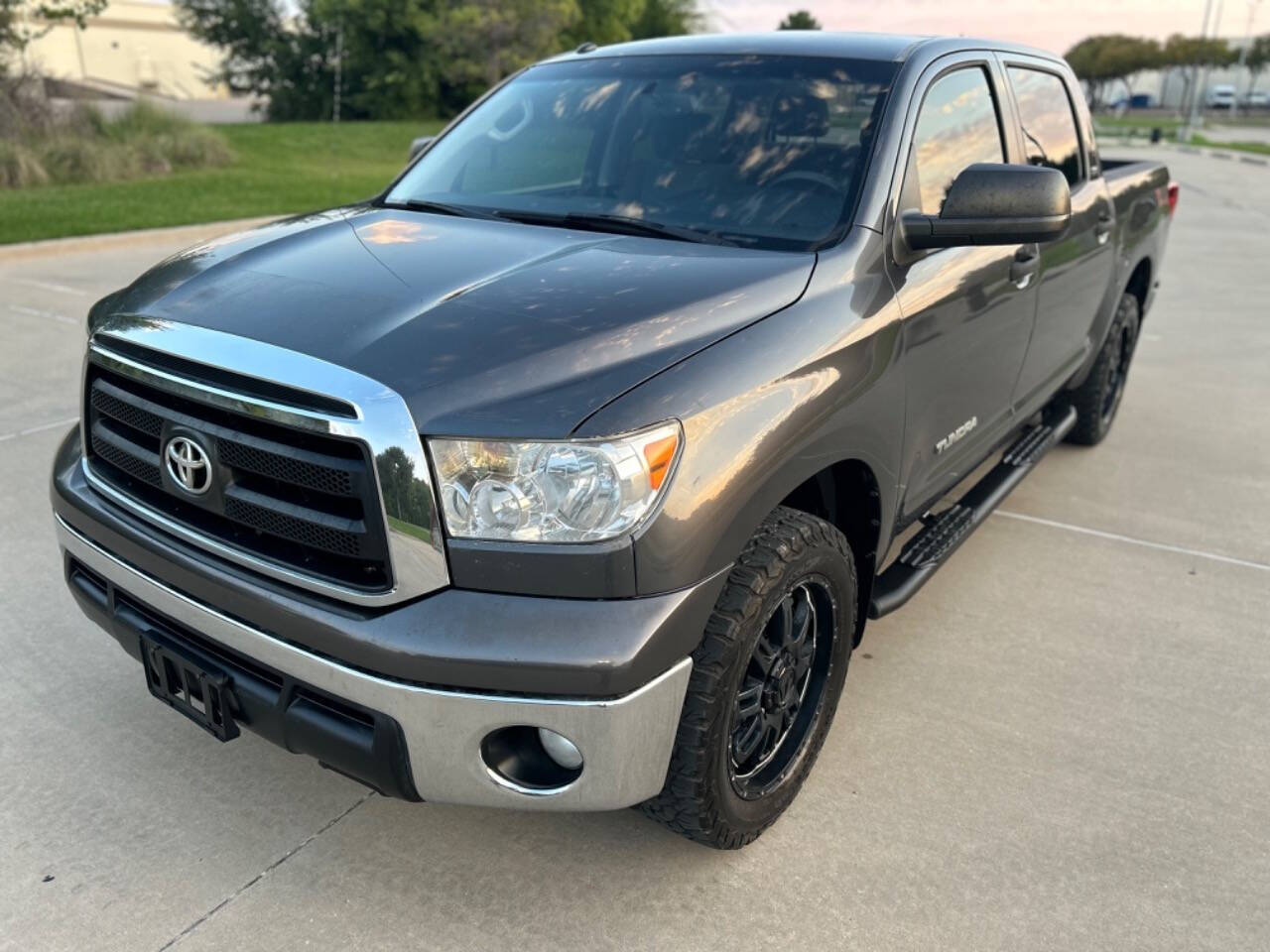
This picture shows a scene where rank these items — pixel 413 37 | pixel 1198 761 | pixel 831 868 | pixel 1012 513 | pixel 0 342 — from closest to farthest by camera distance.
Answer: pixel 831 868 → pixel 1198 761 → pixel 1012 513 → pixel 0 342 → pixel 413 37

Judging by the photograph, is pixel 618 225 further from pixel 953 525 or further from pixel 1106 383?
pixel 1106 383

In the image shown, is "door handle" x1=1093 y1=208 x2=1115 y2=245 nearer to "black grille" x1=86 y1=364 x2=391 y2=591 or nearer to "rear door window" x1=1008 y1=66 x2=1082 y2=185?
"rear door window" x1=1008 y1=66 x2=1082 y2=185

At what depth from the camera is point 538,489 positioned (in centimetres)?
192

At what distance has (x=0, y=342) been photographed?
6508mm

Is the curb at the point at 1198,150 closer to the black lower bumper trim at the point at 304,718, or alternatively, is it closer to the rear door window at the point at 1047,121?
the rear door window at the point at 1047,121

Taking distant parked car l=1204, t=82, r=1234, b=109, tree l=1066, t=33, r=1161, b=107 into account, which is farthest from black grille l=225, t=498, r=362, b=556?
distant parked car l=1204, t=82, r=1234, b=109

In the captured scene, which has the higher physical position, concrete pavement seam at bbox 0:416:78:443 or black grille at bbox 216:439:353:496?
black grille at bbox 216:439:353:496

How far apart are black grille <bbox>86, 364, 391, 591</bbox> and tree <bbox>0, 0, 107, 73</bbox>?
51.2ft

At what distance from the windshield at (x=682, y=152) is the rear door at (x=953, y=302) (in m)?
0.21

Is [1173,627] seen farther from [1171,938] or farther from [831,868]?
[831,868]

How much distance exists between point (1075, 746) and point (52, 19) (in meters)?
17.5

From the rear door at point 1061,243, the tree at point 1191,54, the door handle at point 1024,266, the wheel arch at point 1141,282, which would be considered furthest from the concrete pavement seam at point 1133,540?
the tree at point 1191,54

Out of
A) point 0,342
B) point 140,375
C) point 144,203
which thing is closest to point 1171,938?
point 140,375

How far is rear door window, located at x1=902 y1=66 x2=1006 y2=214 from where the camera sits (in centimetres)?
297
